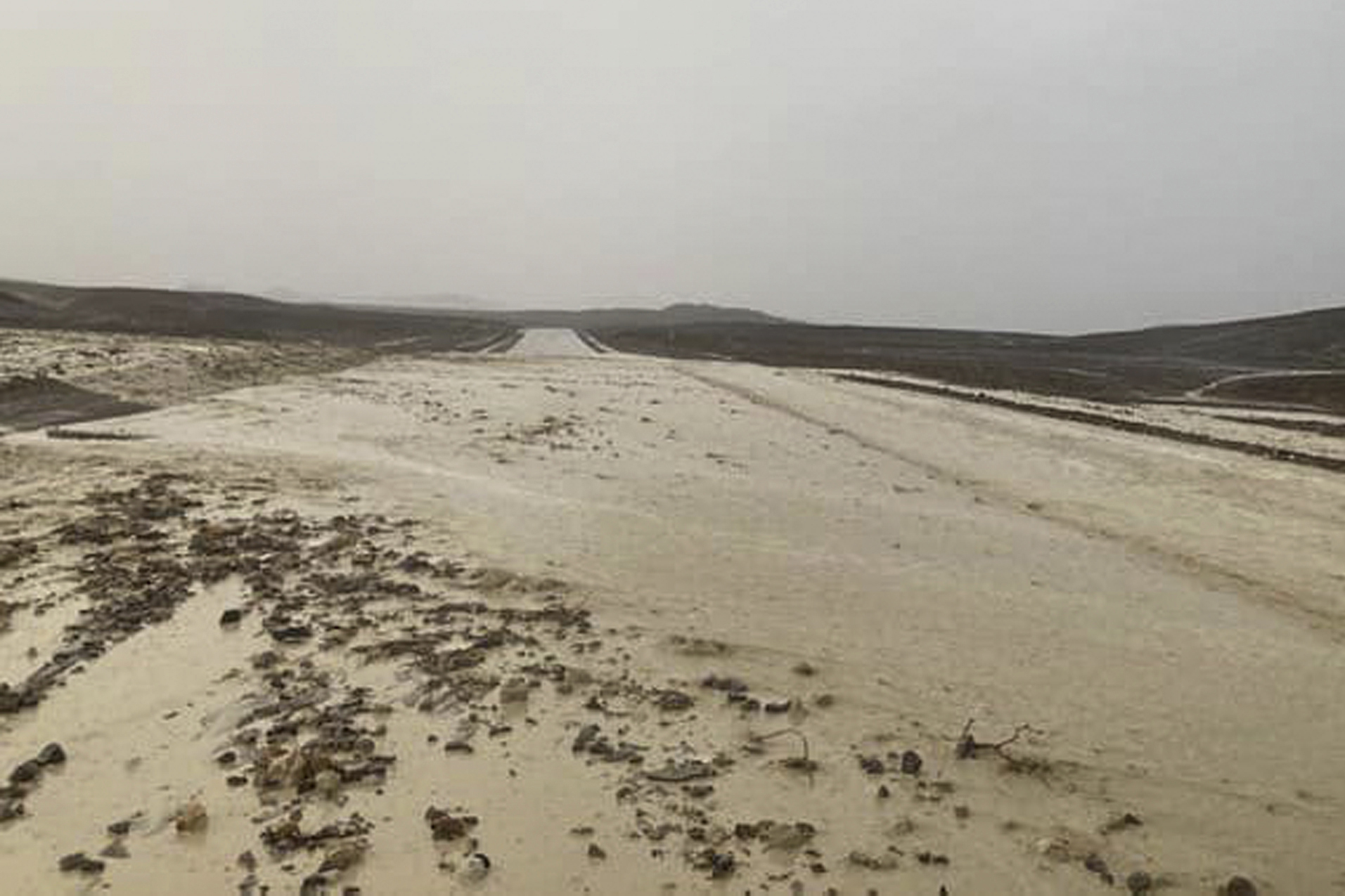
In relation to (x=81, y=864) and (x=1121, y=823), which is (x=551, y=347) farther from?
(x=81, y=864)

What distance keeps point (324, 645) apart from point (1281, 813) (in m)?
5.63

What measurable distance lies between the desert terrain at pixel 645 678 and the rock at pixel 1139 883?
5 cm

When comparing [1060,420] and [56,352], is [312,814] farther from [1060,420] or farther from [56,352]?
[56,352]

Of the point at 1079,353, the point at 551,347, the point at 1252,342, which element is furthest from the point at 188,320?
the point at 1252,342

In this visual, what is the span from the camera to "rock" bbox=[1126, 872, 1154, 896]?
460 centimetres

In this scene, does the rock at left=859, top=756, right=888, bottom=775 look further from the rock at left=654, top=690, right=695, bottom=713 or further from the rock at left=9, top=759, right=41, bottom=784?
the rock at left=9, top=759, right=41, bottom=784

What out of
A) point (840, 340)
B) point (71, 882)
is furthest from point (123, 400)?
point (840, 340)

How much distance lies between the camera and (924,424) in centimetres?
2366

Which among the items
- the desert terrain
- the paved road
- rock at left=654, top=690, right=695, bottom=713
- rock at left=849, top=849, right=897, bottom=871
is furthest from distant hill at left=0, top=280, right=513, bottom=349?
rock at left=849, top=849, right=897, bottom=871

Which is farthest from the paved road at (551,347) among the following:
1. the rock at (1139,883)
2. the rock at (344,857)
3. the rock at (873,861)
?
the rock at (1139,883)

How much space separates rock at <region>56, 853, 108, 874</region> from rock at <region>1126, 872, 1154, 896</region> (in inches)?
170

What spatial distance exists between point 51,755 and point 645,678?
327 centimetres

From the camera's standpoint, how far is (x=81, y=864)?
4.39 meters

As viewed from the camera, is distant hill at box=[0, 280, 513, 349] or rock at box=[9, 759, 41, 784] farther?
distant hill at box=[0, 280, 513, 349]
